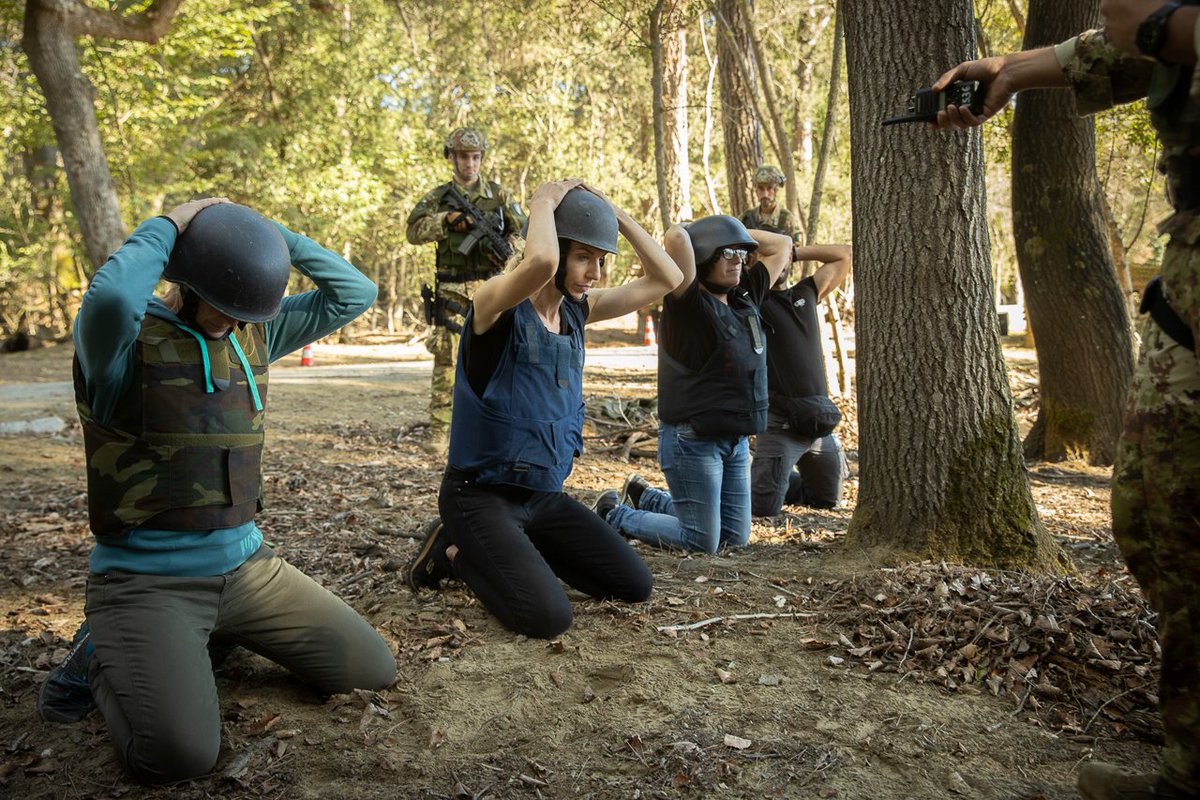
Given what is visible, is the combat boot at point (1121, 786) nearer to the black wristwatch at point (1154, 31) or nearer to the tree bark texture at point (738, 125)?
the black wristwatch at point (1154, 31)

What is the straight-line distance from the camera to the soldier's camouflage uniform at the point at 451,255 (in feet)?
27.3

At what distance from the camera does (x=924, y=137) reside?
443 cm

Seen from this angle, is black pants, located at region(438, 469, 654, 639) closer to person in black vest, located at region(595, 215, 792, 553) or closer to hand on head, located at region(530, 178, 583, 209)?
person in black vest, located at region(595, 215, 792, 553)

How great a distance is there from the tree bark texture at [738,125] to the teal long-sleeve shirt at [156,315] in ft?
28.0

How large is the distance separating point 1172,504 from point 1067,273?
21.0 ft

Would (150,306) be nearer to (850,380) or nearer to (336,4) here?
(850,380)

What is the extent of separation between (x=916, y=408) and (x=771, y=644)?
136 cm

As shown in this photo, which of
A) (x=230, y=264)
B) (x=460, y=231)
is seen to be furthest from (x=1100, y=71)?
(x=460, y=231)

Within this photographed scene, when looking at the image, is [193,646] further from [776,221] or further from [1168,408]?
[776,221]

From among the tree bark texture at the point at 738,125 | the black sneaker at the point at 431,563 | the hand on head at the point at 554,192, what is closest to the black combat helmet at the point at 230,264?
the hand on head at the point at 554,192

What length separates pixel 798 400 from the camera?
21.4 ft

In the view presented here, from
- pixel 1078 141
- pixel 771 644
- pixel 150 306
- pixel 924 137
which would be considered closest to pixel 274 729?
pixel 150 306

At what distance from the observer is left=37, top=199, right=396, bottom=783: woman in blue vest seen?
9.91ft

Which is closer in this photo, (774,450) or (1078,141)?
(774,450)
